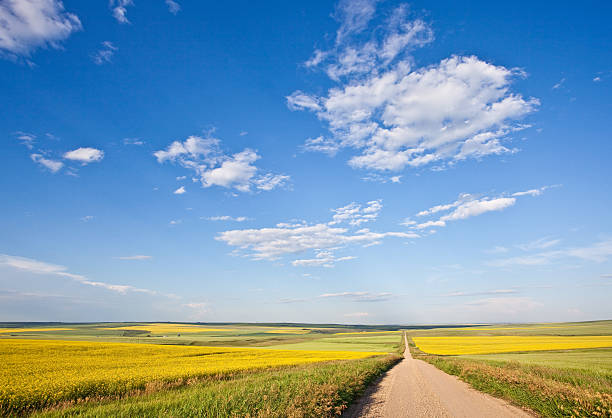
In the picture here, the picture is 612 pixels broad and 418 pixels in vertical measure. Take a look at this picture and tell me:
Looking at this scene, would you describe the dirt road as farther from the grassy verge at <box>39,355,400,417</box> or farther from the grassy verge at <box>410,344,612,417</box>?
the grassy verge at <box>39,355,400,417</box>

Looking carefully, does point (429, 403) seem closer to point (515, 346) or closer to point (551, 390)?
point (551, 390)

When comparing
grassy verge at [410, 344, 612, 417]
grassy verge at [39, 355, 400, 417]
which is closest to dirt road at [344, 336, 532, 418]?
grassy verge at [410, 344, 612, 417]

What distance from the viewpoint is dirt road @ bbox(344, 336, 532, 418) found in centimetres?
1090

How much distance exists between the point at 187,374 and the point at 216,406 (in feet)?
30.9

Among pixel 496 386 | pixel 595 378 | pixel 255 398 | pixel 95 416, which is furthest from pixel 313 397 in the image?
pixel 595 378

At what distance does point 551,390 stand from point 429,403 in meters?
4.54

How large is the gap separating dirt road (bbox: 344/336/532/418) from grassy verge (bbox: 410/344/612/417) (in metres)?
0.73

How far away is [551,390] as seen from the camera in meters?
11.8

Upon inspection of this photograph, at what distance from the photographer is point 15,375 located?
14469 millimetres

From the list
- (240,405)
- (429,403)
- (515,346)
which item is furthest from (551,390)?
(515,346)

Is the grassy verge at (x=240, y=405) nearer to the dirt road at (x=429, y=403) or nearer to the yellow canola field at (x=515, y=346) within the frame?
the dirt road at (x=429, y=403)

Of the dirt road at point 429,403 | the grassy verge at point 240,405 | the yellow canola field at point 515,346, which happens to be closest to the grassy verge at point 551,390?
the dirt road at point 429,403

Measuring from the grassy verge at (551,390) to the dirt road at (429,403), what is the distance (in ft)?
2.39

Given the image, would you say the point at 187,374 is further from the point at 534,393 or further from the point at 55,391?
the point at 534,393
